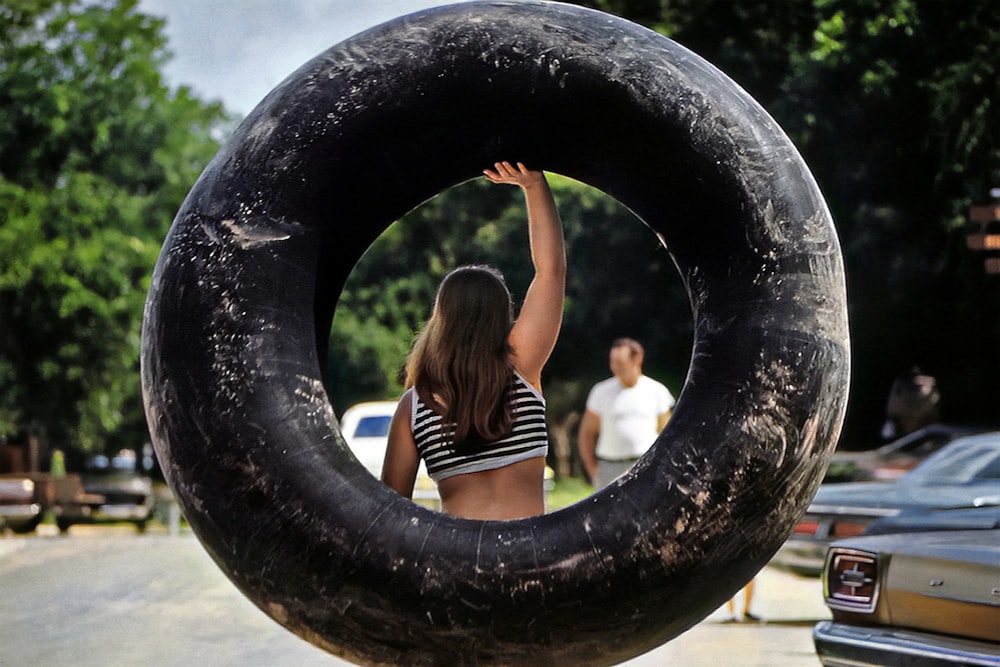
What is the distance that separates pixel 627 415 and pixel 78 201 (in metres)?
26.5

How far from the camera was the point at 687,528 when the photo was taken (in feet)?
10.5

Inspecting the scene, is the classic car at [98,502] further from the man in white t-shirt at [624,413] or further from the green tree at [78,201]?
the man in white t-shirt at [624,413]

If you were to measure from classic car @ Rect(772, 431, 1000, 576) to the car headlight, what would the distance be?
0.88ft

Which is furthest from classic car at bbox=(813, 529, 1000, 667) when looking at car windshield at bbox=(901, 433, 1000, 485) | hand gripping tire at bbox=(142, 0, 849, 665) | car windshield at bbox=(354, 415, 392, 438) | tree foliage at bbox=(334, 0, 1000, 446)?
tree foliage at bbox=(334, 0, 1000, 446)

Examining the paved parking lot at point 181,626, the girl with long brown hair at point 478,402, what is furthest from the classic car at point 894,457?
the girl with long brown hair at point 478,402

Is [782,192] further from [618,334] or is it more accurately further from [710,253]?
[618,334]

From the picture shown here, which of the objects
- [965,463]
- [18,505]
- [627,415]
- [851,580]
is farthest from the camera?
[18,505]

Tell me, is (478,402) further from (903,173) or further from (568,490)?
(568,490)

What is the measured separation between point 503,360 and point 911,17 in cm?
2249

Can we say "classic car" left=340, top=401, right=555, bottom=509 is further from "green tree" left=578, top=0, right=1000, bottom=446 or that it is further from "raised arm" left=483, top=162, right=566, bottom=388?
"raised arm" left=483, top=162, right=566, bottom=388

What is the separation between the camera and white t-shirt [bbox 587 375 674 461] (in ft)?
31.2

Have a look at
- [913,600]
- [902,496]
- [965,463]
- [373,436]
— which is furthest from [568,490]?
[913,600]

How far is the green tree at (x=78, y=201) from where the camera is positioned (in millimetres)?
33031

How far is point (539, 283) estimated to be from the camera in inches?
142
